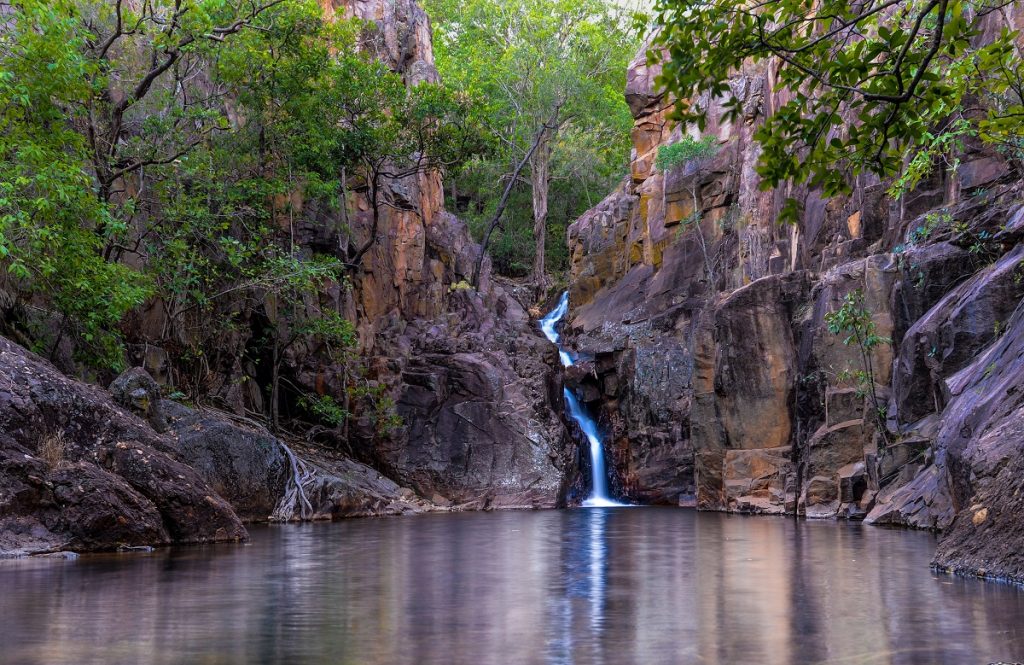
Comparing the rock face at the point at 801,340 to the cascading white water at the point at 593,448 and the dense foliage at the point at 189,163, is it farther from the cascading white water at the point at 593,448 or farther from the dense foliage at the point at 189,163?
the dense foliage at the point at 189,163

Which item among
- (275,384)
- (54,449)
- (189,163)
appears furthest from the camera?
(275,384)

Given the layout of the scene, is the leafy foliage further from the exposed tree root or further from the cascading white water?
the exposed tree root

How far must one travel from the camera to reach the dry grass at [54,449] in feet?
43.3

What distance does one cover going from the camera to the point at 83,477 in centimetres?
1309

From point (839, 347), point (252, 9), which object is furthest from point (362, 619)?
point (839, 347)

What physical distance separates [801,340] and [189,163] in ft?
54.1

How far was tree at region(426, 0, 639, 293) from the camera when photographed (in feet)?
145

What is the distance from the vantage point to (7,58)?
1730cm

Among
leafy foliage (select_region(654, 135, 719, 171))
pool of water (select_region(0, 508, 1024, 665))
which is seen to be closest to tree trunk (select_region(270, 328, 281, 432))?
pool of water (select_region(0, 508, 1024, 665))

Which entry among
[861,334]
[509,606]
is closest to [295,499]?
[861,334]

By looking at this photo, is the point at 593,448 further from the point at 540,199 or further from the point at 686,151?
the point at 540,199

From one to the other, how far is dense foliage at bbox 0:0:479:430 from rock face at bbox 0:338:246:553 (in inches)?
96.6

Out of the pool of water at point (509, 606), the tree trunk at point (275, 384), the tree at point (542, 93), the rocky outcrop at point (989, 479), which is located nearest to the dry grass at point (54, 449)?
the pool of water at point (509, 606)

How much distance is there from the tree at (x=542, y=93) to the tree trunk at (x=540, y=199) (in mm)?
49
